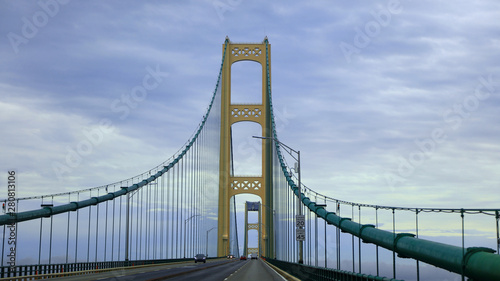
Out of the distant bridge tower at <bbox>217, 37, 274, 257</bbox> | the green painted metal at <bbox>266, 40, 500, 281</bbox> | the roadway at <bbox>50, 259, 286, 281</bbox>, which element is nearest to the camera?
the green painted metal at <bbox>266, 40, 500, 281</bbox>

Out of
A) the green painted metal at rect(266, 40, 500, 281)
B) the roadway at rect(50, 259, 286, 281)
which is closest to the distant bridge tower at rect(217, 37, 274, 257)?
the roadway at rect(50, 259, 286, 281)

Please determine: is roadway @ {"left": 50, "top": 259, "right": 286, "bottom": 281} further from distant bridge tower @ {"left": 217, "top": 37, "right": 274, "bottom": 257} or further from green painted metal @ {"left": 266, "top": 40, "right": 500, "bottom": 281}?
distant bridge tower @ {"left": 217, "top": 37, "right": 274, "bottom": 257}

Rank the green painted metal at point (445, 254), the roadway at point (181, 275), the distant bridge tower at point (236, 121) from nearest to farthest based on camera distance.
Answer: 1. the green painted metal at point (445, 254)
2. the roadway at point (181, 275)
3. the distant bridge tower at point (236, 121)

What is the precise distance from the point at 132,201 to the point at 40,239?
19659 millimetres

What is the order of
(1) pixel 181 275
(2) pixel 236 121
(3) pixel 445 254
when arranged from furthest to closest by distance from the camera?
1. (2) pixel 236 121
2. (1) pixel 181 275
3. (3) pixel 445 254

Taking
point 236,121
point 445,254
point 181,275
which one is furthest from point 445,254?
point 236,121

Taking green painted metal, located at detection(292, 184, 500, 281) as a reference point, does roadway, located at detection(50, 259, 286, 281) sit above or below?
below

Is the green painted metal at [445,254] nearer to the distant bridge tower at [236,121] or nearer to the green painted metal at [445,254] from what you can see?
the green painted metal at [445,254]

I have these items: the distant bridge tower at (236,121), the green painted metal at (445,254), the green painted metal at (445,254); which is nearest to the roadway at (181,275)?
the green painted metal at (445,254)

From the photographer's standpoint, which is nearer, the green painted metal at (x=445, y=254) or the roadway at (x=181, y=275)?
the green painted metal at (x=445, y=254)

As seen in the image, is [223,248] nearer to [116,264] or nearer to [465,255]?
[116,264]

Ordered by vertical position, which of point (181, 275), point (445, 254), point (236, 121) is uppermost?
point (236, 121)

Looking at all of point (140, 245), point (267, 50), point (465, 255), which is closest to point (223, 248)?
point (267, 50)

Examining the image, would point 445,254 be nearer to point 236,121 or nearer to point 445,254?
point 445,254
